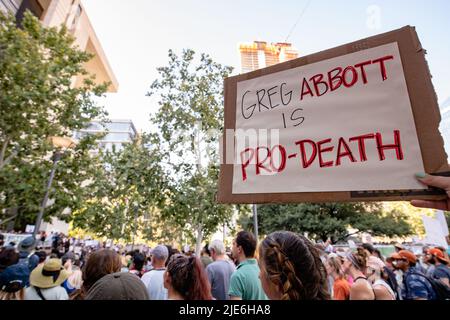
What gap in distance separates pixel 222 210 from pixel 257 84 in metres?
6.66

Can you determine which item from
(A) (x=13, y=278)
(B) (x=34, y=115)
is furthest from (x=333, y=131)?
(B) (x=34, y=115)

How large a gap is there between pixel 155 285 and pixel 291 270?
2.85 metres

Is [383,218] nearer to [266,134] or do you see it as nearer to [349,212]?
[349,212]

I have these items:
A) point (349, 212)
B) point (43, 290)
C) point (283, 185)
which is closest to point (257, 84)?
point (283, 185)

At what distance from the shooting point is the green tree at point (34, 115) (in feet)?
27.0

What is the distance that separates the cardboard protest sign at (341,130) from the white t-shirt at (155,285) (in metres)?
2.93

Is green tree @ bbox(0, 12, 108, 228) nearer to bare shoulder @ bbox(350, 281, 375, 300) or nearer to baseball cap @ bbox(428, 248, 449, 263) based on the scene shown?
bare shoulder @ bbox(350, 281, 375, 300)

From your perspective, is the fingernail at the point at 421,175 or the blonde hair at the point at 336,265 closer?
the fingernail at the point at 421,175

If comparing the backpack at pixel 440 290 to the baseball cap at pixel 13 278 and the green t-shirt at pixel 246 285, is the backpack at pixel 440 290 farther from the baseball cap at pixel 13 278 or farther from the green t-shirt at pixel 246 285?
the baseball cap at pixel 13 278

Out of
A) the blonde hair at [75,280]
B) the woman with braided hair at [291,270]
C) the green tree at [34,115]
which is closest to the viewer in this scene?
the woman with braided hair at [291,270]

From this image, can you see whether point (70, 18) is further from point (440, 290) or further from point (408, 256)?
point (440, 290)

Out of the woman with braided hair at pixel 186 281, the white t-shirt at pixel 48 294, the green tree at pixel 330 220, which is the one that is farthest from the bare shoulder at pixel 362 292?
the green tree at pixel 330 220

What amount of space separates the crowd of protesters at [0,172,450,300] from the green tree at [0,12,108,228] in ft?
17.9

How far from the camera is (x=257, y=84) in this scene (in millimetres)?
1603
